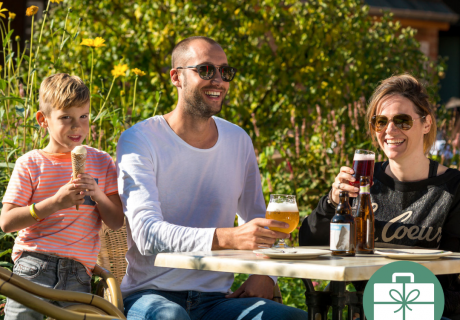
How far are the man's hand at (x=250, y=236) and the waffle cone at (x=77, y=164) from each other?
2.27 feet

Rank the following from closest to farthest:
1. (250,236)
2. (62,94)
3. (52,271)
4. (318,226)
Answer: (250,236), (52,271), (62,94), (318,226)

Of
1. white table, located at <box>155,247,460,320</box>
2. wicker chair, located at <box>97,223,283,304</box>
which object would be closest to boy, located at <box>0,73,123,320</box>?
wicker chair, located at <box>97,223,283,304</box>

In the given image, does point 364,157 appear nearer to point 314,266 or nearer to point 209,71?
point 314,266

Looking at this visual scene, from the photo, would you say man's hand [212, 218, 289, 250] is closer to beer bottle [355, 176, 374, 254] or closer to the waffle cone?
beer bottle [355, 176, 374, 254]

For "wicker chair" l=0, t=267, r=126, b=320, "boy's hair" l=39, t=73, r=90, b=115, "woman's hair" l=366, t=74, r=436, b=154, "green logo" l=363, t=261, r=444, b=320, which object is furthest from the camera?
"woman's hair" l=366, t=74, r=436, b=154

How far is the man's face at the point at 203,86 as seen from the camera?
316 cm

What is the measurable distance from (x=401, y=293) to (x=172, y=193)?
118 cm

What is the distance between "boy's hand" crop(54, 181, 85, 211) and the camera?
2756 mm

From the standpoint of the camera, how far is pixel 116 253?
3.24 meters

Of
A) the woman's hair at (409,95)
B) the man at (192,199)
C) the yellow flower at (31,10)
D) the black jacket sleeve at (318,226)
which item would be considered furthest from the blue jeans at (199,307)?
the yellow flower at (31,10)

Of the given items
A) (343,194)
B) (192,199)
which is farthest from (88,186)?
(343,194)

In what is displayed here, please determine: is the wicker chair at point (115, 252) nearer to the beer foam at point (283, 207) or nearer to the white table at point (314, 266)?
the white table at point (314, 266)

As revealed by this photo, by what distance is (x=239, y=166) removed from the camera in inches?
128

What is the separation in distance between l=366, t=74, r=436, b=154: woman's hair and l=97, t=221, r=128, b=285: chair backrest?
144 cm
